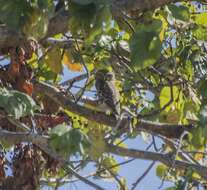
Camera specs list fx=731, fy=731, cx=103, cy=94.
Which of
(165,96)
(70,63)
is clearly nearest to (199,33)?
(165,96)

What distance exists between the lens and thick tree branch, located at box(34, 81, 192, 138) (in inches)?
107

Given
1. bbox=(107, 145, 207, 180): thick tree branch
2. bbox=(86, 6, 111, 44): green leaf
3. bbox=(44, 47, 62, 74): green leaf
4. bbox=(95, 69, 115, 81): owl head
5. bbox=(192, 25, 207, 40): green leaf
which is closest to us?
bbox=(86, 6, 111, 44): green leaf

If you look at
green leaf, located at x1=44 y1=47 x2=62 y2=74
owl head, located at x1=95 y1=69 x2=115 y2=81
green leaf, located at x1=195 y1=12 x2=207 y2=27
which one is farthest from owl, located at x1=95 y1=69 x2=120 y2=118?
green leaf, located at x1=195 y1=12 x2=207 y2=27

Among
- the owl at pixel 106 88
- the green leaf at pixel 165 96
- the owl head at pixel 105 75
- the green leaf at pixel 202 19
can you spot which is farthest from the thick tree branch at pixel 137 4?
the owl head at pixel 105 75

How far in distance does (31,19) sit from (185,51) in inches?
25.1

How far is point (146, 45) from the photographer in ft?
7.14

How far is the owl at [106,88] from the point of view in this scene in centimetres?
337

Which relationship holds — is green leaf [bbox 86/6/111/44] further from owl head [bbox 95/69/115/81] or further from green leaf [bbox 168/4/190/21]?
owl head [bbox 95/69/115/81]

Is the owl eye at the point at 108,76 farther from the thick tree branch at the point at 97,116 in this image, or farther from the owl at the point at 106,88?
the thick tree branch at the point at 97,116

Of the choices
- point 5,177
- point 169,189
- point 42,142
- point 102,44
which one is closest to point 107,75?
point 102,44

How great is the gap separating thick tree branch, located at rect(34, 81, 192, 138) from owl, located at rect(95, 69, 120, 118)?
0.61 feet

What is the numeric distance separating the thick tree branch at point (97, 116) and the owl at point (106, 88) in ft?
0.61

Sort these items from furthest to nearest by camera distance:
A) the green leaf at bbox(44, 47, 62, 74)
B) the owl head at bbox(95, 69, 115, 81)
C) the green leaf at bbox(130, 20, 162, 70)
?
the owl head at bbox(95, 69, 115, 81), the green leaf at bbox(44, 47, 62, 74), the green leaf at bbox(130, 20, 162, 70)

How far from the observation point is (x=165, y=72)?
3309 millimetres
